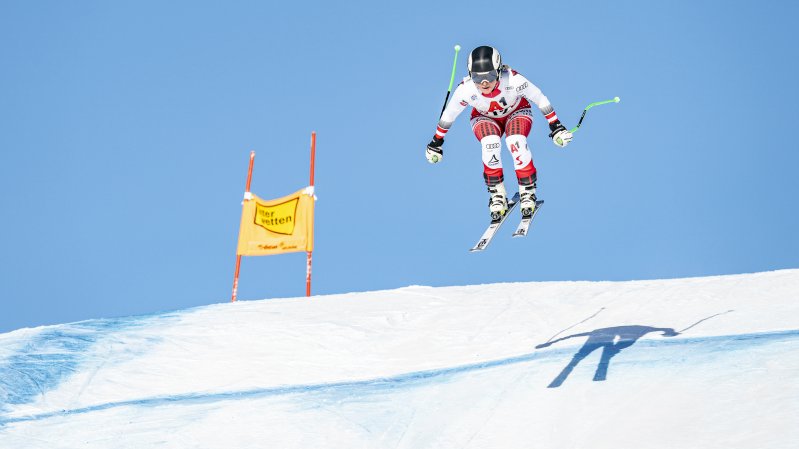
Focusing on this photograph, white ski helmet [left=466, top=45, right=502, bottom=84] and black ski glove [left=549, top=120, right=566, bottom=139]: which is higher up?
white ski helmet [left=466, top=45, right=502, bottom=84]

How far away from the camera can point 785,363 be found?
361 inches

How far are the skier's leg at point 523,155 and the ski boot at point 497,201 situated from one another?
20 cm

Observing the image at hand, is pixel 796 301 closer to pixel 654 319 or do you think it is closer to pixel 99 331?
pixel 654 319

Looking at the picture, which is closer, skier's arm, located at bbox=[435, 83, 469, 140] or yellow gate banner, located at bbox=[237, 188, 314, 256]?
skier's arm, located at bbox=[435, 83, 469, 140]

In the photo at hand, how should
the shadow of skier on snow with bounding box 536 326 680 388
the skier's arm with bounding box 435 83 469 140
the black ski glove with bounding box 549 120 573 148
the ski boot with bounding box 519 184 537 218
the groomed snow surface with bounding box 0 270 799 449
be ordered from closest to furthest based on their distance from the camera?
the groomed snow surface with bounding box 0 270 799 449
the shadow of skier on snow with bounding box 536 326 680 388
the black ski glove with bounding box 549 120 573 148
the ski boot with bounding box 519 184 537 218
the skier's arm with bounding box 435 83 469 140

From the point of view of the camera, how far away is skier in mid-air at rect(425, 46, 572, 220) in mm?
10664

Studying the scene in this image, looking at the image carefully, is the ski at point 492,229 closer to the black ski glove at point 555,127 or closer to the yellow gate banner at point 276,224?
the black ski glove at point 555,127

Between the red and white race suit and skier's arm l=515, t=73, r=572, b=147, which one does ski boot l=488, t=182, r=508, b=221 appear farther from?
skier's arm l=515, t=73, r=572, b=147

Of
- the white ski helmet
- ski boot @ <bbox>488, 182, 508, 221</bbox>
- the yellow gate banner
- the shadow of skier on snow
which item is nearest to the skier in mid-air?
ski boot @ <bbox>488, 182, 508, 221</bbox>

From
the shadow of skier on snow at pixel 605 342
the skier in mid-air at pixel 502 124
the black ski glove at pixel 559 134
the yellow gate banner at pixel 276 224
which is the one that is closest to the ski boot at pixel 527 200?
the skier in mid-air at pixel 502 124

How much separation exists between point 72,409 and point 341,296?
4.71 meters

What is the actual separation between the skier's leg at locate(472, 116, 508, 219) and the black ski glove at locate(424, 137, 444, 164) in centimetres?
39

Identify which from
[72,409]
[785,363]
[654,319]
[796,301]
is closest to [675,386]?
[785,363]

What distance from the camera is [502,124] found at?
1088 centimetres
